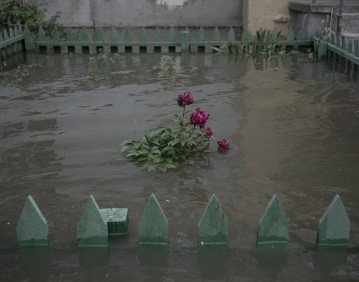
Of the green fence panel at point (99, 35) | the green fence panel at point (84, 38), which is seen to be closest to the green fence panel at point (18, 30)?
the green fence panel at point (84, 38)

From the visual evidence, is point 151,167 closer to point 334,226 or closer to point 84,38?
point 334,226

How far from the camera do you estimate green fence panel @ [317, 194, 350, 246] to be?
9.68ft

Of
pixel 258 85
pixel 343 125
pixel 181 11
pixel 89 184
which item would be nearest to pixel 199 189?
pixel 89 184

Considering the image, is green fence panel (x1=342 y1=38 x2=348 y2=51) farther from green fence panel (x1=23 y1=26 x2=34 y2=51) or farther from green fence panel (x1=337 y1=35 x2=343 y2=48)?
green fence panel (x1=23 y1=26 x2=34 y2=51)

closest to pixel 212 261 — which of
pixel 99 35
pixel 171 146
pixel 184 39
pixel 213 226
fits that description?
pixel 213 226

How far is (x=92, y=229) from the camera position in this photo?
9.99 ft

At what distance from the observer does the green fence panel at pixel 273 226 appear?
2.96 metres

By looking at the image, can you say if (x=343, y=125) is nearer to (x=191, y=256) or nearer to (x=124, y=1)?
(x=191, y=256)

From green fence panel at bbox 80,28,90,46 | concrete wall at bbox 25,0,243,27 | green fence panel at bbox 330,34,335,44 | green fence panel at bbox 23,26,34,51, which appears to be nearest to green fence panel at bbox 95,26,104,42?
green fence panel at bbox 80,28,90,46

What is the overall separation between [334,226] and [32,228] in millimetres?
1915

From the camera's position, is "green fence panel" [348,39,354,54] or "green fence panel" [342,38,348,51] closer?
"green fence panel" [348,39,354,54]

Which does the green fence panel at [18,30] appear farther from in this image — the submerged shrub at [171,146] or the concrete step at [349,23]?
the concrete step at [349,23]

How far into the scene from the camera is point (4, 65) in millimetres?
8812

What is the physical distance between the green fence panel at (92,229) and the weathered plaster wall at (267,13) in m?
8.99
